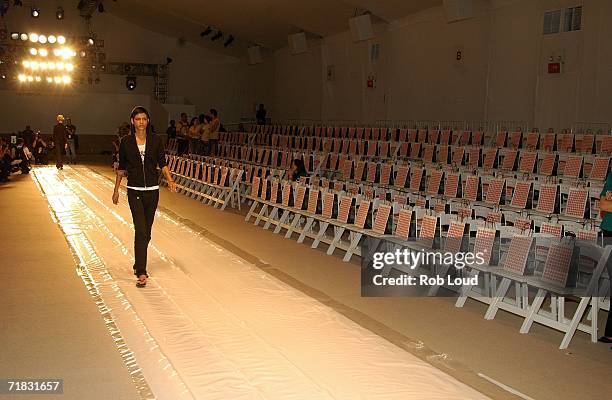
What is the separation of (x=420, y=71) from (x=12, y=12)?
57.2ft

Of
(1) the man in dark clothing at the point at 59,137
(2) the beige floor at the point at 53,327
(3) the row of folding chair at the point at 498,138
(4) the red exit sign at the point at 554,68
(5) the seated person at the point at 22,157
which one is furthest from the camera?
(1) the man in dark clothing at the point at 59,137

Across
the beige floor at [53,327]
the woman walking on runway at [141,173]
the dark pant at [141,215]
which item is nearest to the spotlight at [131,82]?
the beige floor at [53,327]

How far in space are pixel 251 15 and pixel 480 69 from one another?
31.5 feet

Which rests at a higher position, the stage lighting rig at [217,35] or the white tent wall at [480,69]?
the stage lighting rig at [217,35]

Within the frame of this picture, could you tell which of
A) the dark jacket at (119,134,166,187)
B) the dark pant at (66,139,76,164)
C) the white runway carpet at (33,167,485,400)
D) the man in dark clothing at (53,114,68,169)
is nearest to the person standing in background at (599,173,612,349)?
the white runway carpet at (33,167,485,400)

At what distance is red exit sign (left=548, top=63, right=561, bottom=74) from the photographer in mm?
14359

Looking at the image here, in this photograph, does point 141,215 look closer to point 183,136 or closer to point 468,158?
point 468,158

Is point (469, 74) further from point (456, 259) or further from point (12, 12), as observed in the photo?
point (12, 12)

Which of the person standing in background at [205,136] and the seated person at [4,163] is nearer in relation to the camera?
the seated person at [4,163]

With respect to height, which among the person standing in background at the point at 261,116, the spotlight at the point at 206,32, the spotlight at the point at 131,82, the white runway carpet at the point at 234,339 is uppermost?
the spotlight at the point at 206,32

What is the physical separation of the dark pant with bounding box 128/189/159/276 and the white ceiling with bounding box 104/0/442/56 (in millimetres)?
12463

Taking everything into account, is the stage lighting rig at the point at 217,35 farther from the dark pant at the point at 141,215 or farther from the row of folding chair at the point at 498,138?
the dark pant at the point at 141,215

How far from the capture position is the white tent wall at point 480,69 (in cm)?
1381

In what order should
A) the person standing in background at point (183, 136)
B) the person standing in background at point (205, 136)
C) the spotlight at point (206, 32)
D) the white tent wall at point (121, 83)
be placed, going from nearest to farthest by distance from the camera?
1. the person standing in background at point (205, 136)
2. the person standing in background at point (183, 136)
3. the spotlight at point (206, 32)
4. the white tent wall at point (121, 83)
